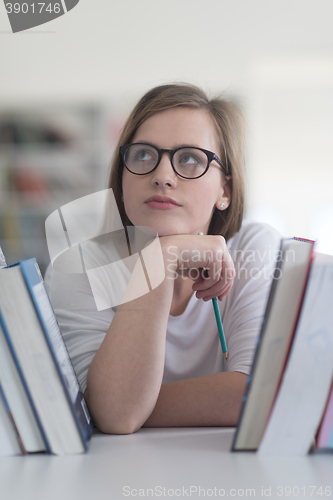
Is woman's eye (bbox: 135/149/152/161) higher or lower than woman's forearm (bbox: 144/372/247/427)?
higher

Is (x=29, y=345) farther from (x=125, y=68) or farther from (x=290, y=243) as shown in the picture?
(x=125, y=68)

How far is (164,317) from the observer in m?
0.61

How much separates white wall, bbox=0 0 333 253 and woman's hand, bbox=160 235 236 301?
2.92m

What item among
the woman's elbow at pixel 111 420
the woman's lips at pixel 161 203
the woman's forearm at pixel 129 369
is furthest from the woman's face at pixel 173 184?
the woman's elbow at pixel 111 420

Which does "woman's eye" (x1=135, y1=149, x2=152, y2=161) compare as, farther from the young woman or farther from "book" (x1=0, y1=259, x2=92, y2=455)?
"book" (x1=0, y1=259, x2=92, y2=455)

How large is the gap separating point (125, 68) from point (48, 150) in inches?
36.3

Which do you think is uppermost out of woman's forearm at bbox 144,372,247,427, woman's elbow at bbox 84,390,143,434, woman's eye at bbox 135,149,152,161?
woman's eye at bbox 135,149,152,161

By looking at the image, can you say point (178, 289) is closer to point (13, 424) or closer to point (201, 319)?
point (201, 319)

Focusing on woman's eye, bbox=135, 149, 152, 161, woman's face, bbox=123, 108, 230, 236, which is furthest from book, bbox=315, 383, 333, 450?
woman's eye, bbox=135, 149, 152, 161

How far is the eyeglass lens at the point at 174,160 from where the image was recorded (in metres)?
0.88

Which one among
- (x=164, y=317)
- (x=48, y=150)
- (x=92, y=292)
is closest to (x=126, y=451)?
(x=164, y=317)

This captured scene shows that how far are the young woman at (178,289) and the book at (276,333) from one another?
18cm

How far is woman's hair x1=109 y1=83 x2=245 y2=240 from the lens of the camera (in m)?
0.97

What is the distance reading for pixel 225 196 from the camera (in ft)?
3.54
